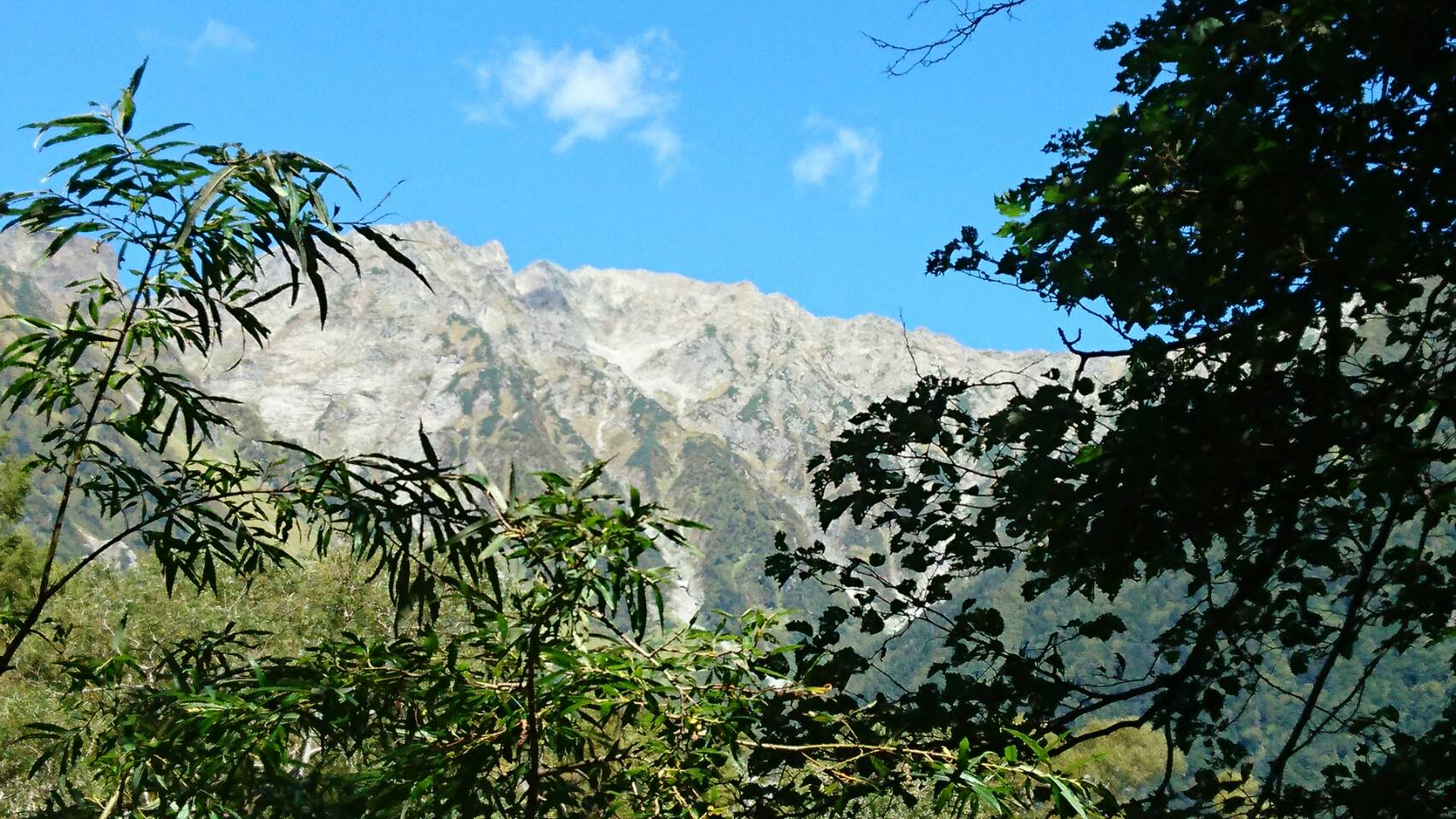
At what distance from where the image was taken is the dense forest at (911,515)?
2.86 meters

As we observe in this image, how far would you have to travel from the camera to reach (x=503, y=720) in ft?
8.85

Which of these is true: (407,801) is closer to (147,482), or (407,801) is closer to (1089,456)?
(147,482)

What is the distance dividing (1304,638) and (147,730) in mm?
4665

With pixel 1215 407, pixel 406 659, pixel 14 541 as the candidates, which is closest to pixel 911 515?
pixel 1215 407

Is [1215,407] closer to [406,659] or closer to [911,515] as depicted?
[911,515]

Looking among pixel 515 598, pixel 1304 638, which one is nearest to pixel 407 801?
pixel 515 598

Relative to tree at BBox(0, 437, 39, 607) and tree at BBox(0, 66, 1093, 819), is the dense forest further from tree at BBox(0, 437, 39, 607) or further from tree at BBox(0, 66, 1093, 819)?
tree at BBox(0, 437, 39, 607)

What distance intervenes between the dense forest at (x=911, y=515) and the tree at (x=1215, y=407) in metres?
0.02

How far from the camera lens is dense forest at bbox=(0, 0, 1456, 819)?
9.39 feet

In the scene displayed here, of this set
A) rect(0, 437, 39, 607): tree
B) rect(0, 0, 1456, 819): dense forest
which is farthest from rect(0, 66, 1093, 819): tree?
rect(0, 437, 39, 607): tree

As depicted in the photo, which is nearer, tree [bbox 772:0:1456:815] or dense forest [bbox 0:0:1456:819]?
dense forest [bbox 0:0:1456:819]

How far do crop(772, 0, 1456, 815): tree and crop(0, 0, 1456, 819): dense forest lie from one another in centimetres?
2

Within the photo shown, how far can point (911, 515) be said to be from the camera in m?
4.99

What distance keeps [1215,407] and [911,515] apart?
1415 mm
